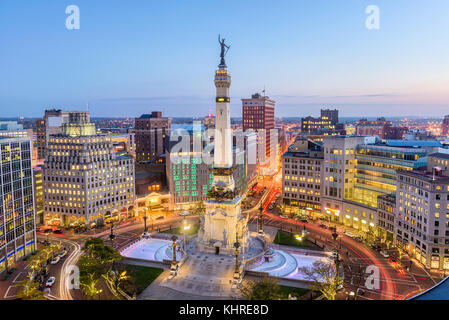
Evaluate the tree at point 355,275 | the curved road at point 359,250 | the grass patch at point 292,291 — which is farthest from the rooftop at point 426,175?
the grass patch at point 292,291

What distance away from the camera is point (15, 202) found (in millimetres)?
81438

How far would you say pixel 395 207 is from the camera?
91625mm

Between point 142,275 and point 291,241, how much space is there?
4318cm

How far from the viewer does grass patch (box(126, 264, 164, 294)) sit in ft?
224

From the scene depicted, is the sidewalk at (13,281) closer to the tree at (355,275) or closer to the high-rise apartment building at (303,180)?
the tree at (355,275)

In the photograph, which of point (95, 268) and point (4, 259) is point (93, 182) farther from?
point (95, 268)

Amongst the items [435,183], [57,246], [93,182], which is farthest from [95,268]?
[435,183]

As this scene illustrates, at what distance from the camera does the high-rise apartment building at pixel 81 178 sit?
108 m

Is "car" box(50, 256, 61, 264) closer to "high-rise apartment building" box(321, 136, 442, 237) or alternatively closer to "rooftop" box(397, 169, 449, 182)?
"high-rise apartment building" box(321, 136, 442, 237)

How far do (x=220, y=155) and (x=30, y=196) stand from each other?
5143 cm

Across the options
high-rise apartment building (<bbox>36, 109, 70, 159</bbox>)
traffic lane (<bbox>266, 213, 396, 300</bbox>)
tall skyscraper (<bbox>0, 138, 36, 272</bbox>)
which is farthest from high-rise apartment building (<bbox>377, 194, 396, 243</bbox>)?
high-rise apartment building (<bbox>36, 109, 70, 159</bbox>)

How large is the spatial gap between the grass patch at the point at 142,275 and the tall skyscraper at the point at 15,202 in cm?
2886
